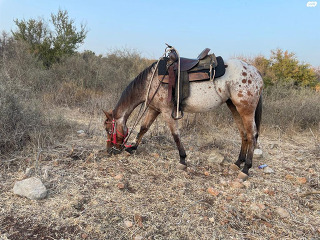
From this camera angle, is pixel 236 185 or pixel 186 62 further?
pixel 186 62

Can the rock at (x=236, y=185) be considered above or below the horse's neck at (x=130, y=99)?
below

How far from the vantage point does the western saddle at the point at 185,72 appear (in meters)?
3.15

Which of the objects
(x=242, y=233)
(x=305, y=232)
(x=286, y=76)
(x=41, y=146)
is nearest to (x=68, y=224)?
(x=242, y=233)

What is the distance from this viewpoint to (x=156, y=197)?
262 centimetres

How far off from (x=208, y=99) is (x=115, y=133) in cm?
155

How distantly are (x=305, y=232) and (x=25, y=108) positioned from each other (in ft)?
15.0

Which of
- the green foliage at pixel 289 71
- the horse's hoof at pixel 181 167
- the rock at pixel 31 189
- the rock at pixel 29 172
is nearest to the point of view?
the rock at pixel 31 189

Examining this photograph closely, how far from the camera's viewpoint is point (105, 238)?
1956 mm

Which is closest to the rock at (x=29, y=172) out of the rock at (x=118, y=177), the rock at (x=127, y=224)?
the rock at (x=118, y=177)

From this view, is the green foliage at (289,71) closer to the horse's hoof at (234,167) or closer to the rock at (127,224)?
the horse's hoof at (234,167)

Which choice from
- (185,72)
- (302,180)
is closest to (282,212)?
(302,180)

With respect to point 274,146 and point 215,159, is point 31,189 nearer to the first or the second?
point 215,159

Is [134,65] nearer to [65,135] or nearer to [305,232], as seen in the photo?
[65,135]

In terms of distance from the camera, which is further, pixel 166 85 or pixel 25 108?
pixel 25 108
